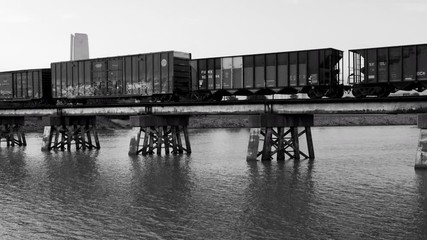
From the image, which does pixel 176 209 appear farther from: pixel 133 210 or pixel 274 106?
pixel 274 106

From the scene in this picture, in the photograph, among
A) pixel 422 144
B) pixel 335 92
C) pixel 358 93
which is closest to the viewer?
pixel 422 144

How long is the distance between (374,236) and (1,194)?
15.6 m

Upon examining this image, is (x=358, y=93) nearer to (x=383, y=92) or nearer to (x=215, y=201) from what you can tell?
(x=383, y=92)

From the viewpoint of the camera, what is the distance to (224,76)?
33406 millimetres

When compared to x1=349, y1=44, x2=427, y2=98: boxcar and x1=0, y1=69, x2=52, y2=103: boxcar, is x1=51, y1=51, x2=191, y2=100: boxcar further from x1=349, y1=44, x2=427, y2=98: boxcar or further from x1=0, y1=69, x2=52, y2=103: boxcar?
x1=349, y1=44, x2=427, y2=98: boxcar

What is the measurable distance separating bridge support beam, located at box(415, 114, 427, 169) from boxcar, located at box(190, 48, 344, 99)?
18.2ft

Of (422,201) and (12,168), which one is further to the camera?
(12,168)

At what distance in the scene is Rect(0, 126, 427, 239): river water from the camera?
50.1 feet

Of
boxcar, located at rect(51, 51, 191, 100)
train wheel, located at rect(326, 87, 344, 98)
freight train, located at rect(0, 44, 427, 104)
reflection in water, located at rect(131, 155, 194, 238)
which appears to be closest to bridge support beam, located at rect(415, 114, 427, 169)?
freight train, located at rect(0, 44, 427, 104)

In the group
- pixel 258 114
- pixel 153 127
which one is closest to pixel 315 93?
pixel 258 114

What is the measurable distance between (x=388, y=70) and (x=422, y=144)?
4590mm

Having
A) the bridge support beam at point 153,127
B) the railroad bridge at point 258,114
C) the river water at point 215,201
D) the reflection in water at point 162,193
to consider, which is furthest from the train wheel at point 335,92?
the bridge support beam at point 153,127

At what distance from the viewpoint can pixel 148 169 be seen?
29.4 m

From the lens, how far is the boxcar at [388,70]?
27.2 metres
